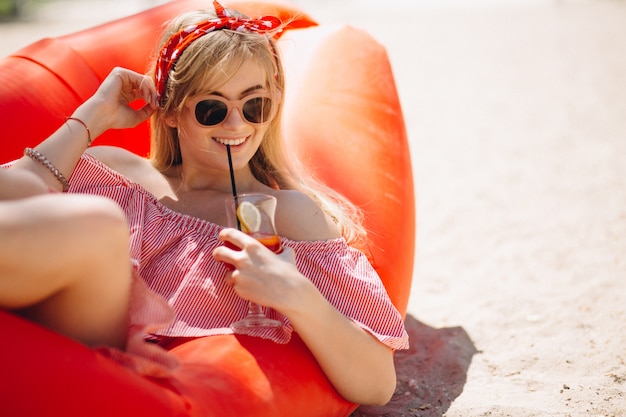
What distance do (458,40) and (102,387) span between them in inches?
338

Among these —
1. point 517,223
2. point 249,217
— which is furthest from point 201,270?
point 517,223

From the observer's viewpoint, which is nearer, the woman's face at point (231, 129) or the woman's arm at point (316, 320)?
the woman's arm at point (316, 320)

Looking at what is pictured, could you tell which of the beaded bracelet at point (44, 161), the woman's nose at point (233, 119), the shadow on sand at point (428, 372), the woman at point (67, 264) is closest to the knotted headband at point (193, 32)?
the woman's nose at point (233, 119)

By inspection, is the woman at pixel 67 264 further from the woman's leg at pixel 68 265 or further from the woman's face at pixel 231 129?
the woman's face at pixel 231 129

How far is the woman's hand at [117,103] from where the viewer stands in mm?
2146

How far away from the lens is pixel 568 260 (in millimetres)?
3514

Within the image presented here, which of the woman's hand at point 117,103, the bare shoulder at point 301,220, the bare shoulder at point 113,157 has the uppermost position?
the woman's hand at point 117,103

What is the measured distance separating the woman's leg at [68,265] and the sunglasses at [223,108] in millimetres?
660

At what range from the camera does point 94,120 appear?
7.03 feet

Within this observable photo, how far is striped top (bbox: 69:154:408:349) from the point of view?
75.9 inches

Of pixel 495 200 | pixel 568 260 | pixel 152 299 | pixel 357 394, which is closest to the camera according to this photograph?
pixel 152 299

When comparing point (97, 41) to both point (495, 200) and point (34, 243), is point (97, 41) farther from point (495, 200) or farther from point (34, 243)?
point (495, 200)

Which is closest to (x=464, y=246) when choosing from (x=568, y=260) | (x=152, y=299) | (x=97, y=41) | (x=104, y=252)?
(x=568, y=260)

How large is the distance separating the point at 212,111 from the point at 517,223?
2.40 metres
